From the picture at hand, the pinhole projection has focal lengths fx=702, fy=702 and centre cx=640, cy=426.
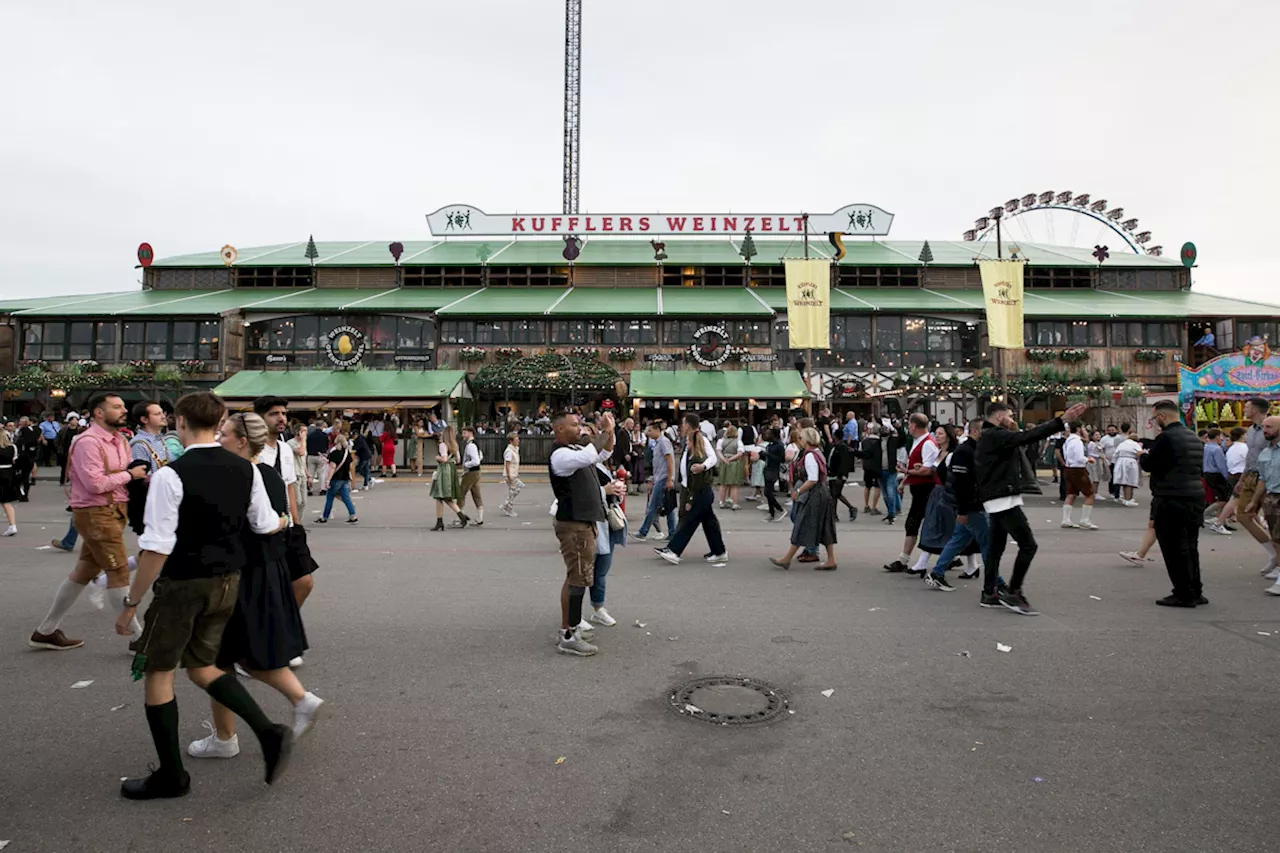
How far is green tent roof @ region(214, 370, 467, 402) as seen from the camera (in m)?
26.5

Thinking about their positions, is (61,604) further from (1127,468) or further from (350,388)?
(350,388)

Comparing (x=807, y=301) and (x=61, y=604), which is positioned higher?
(x=807, y=301)

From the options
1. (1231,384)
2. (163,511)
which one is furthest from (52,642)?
(1231,384)

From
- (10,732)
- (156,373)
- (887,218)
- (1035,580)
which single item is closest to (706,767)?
(10,732)

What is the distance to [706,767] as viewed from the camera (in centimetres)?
351

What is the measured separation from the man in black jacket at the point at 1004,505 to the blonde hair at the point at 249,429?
235 inches

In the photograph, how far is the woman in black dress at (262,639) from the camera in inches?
134

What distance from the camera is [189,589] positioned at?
123 inches

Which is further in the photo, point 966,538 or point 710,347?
point 710,347

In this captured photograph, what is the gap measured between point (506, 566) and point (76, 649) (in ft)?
13.5

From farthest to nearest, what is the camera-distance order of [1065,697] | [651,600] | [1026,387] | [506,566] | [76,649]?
[1026,387] < [506,566] < [651,600] < [76,649] < [1065,697]

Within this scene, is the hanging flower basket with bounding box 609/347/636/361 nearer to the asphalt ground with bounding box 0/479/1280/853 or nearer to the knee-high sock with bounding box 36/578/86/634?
the asphalt ground with bounding box 0/479/1280/853

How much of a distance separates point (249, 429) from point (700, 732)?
3.09m

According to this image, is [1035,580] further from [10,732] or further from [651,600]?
[10,732]
